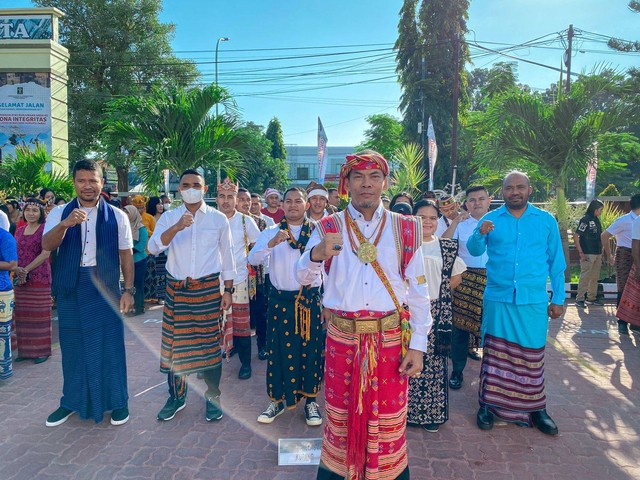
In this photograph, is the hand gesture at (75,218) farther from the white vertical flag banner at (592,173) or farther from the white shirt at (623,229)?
the white vertical flag banner at (592,173)

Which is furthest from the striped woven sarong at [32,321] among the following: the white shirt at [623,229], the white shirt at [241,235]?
the white shirt at [623,229]

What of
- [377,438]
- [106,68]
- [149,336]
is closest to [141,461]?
[377,438]

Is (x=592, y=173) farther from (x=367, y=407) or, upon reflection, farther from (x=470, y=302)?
(x=367, y=407)

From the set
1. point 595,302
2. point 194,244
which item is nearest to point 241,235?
point 194,244

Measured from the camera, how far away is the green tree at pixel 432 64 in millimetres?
27891

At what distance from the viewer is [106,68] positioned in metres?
23.6

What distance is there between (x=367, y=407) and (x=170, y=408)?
235 cm

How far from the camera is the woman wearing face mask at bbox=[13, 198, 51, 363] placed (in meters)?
5.66

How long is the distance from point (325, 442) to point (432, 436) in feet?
5.02

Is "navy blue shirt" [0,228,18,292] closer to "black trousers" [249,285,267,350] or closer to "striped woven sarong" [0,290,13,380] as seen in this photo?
"striped woven sarong" [0,290,13,380]

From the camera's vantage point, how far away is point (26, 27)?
19.5m

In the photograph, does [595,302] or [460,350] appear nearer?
[460,350]

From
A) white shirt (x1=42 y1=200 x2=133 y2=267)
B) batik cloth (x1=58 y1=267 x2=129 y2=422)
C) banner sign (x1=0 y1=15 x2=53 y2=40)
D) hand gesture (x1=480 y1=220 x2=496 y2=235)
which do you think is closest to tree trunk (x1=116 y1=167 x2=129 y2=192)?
banner sign (x1=0 y1=15 x2=53 y2=40)

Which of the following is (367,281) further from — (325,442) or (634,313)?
(634,313)
